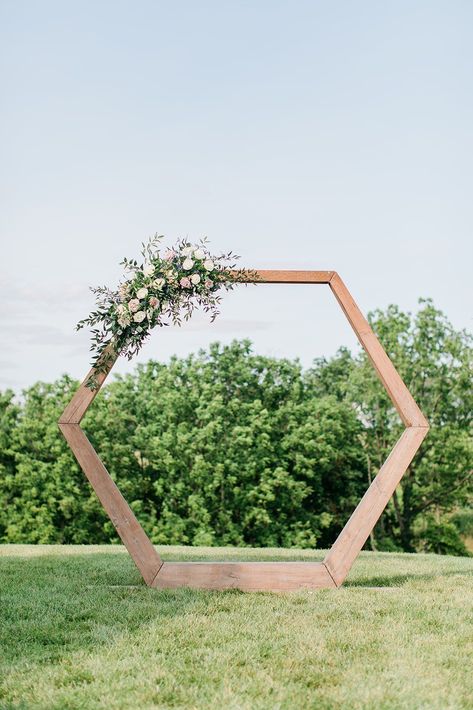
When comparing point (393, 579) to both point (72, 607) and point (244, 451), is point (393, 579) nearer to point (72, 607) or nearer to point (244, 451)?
point (72, 607)

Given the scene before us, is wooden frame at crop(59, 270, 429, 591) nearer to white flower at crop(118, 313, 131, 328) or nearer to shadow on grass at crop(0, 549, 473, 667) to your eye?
shadow on grass at crop(0, 549, 473, 667)

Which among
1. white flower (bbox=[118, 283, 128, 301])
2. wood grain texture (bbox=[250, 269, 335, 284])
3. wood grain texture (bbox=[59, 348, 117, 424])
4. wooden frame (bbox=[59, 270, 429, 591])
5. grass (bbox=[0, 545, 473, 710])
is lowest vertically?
grass (bbox=[0, 545, 473, 710])

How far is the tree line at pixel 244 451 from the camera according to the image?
20203 millimetres

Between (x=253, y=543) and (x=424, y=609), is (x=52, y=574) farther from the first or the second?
(x=253, y=543)

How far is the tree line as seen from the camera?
20.2m

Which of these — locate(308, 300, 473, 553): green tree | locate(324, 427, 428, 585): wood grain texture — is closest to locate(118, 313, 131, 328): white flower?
locate(324, 427, 428, 585): wood grain texture

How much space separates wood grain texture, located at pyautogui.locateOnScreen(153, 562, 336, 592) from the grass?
231mm

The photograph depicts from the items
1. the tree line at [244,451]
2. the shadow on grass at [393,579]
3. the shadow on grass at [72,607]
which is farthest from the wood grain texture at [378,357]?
the tree line at [244,451]

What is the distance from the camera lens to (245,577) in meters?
6.94

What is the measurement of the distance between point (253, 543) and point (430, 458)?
20.5 feet

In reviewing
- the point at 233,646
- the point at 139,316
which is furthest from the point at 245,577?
the point at 139,316

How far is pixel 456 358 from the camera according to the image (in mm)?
23750

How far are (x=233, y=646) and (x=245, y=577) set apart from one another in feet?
6.66

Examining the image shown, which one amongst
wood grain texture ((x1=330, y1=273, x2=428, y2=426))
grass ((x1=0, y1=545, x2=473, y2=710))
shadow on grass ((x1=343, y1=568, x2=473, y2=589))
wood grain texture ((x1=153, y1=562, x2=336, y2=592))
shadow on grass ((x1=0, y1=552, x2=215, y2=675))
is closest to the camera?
grass ((x1=0, y1=545, x2=473, y2=710))
